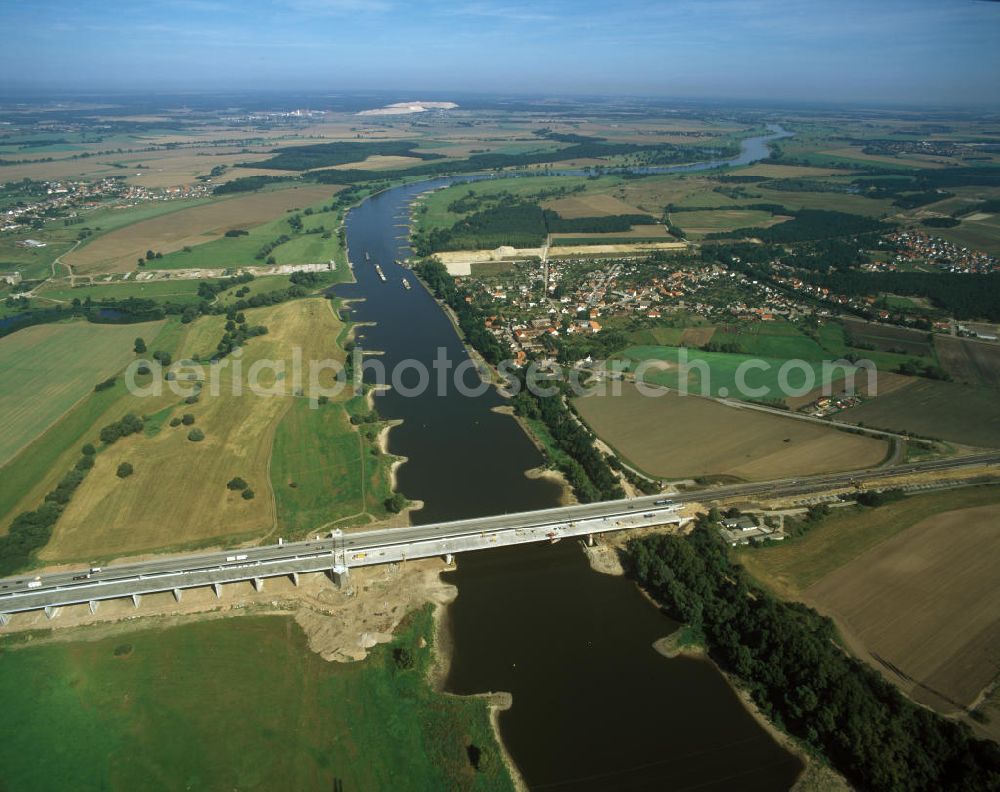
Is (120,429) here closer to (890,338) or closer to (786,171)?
(890,338)

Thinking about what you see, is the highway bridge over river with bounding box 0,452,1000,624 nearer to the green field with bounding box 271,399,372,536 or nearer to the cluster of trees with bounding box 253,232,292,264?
the green field with bounding box 271,399,372,536

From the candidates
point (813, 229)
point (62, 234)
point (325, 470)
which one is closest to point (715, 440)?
point (325, 470)

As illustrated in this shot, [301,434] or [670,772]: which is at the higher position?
[301,434]

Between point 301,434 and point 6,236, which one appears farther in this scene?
point 6,236

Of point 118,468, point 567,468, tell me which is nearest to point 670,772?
point 567,468

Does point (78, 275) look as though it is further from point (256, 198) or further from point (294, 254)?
point (256, 198)

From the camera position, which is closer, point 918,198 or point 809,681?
point 809,681
